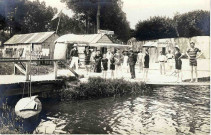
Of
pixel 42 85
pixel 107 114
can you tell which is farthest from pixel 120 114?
pixel 42 85

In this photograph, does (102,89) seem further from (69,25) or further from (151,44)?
(151,44)

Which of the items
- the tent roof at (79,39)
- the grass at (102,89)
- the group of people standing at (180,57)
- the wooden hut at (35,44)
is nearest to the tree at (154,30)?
the tent roof at (79,39)

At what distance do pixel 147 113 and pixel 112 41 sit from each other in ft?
48.6

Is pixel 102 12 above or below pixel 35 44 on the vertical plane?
above

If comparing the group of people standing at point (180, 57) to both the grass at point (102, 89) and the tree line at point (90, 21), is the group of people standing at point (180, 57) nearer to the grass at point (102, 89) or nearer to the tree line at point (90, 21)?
the tree line at point (90, 21)

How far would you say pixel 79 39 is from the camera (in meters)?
24.3

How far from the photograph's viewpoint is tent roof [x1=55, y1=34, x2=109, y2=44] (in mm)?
22513

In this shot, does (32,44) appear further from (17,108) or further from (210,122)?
(210,122)

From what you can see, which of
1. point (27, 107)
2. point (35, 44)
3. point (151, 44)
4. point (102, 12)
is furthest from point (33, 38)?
point (27, 107)

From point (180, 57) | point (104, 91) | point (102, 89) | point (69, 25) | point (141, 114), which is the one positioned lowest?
point (141, 114)

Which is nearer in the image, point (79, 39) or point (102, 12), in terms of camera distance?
point (102, 12)

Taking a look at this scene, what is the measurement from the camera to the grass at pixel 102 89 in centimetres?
1396

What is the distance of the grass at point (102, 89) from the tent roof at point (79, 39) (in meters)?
8.49

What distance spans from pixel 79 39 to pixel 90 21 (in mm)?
6126
